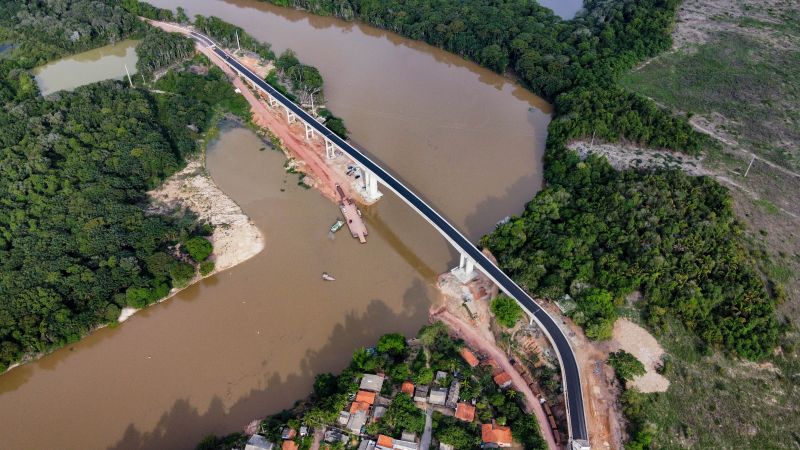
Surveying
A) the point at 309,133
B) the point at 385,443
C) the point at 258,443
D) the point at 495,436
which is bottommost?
the point at 258,443

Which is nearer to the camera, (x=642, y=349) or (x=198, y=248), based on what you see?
(x=642, y=349)

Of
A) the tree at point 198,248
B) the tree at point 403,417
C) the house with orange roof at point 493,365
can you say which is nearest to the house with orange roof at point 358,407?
the tree at point 403,417

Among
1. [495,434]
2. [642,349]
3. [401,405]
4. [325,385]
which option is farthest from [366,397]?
[642,349]

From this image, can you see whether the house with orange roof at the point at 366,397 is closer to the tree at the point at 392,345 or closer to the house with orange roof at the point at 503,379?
the tree at the point at 392,345

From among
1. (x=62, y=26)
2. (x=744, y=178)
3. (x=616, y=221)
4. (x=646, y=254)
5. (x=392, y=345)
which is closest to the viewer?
(x=392, y=345)

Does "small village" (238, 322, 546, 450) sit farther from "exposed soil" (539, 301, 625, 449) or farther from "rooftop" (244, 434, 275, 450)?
"exposed soil" (539, 301, 625, 449)

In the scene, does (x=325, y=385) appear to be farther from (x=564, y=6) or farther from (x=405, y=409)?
(x=564, y=6)
